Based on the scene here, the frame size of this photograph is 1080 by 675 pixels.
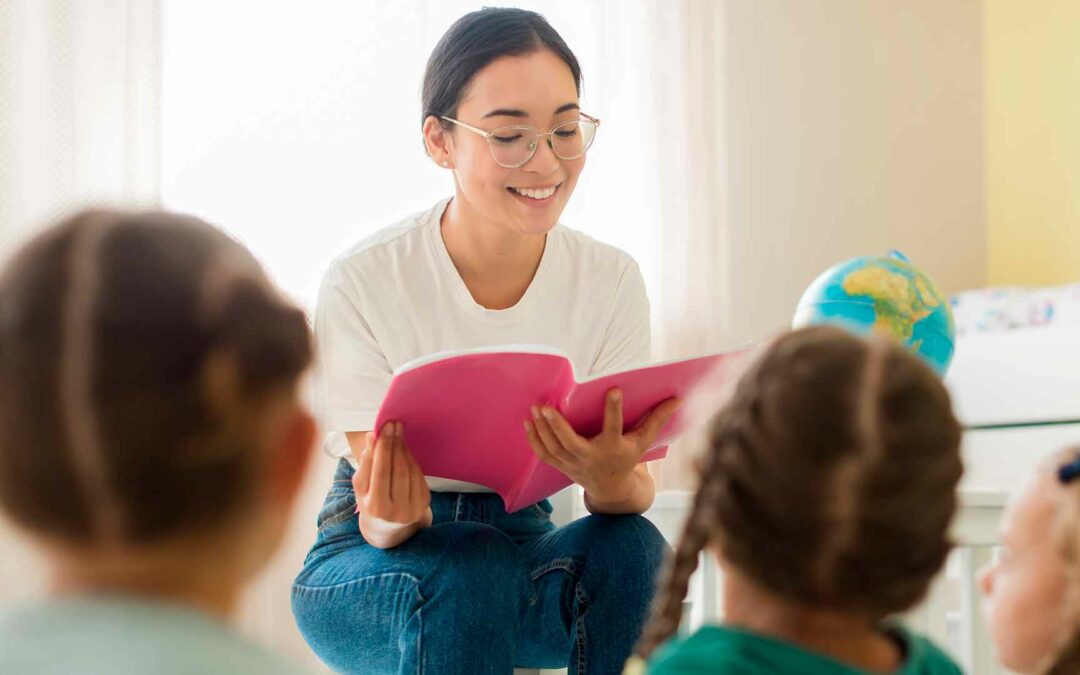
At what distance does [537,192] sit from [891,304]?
51cm

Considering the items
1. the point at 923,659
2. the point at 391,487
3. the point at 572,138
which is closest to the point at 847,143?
the point at 572,138

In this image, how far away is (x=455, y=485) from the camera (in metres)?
1.55

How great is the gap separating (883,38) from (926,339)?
106 inches

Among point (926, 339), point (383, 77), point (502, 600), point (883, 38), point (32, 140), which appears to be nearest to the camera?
point (502, 600)

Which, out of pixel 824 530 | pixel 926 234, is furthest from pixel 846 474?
pixel 926 234

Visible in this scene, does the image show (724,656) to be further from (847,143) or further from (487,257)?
(847,143)

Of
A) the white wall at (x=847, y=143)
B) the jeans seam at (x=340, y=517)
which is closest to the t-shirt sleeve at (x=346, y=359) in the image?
the jeans seam at (x=340, y=517)

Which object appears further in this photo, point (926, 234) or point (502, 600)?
point (926, 234)

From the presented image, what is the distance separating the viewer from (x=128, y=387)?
0.61 meters

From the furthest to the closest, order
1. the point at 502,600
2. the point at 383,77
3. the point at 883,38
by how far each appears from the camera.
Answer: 1. the point at 883,38
2. the point at 383,77
3. the point at 502,600

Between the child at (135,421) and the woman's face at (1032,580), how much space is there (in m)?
0.56

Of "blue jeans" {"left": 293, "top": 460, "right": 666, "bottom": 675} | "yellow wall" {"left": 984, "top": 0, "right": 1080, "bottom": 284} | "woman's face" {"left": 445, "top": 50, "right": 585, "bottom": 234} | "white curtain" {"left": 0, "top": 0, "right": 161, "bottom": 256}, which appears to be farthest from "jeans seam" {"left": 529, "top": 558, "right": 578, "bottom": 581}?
"yellow wall" {"left": 984, "top": 0, "right": 1080, "bottom": 284}

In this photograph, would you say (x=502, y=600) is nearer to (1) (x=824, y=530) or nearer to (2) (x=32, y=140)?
(1) (x=824, y=530)

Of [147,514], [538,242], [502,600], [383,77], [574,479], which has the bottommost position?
[502,600]
